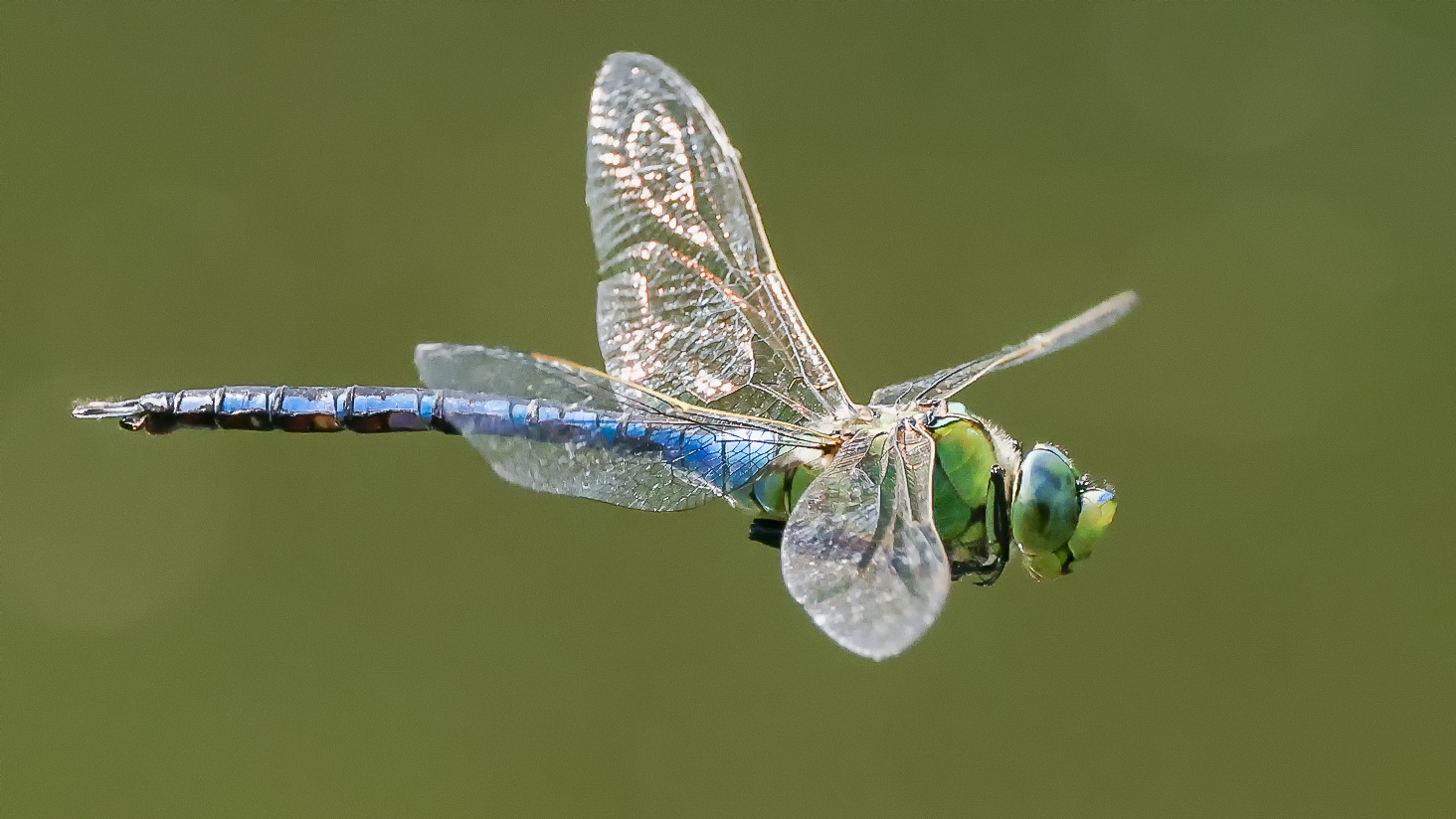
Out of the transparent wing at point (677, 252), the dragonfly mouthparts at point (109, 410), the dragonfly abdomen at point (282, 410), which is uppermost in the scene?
the transparent wing at point (677, 252)

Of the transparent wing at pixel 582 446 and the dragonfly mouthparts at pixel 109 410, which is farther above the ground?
the dragonfly mouthparts at pixel 109 410

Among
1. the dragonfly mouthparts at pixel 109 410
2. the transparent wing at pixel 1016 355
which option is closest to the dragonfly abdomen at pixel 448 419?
the dragonfly mouthparts at pixel 109 410

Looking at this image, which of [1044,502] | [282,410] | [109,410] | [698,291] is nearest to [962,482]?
[1044,502]

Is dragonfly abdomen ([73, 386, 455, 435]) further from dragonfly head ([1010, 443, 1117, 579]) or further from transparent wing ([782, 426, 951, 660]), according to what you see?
dragonfly head ([1010, 443, 1117, 579])

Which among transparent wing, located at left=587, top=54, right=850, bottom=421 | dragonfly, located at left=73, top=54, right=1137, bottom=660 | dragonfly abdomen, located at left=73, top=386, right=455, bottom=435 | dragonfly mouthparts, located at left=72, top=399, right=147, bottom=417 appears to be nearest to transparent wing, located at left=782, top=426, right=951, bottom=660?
dragonfly, located at left=73, top=54, right=1137, bottom=660

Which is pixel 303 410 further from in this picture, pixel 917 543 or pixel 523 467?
pixel 917 543

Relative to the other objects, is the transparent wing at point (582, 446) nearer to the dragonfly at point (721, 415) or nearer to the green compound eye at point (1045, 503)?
the dragonfly at point (721, 415)
